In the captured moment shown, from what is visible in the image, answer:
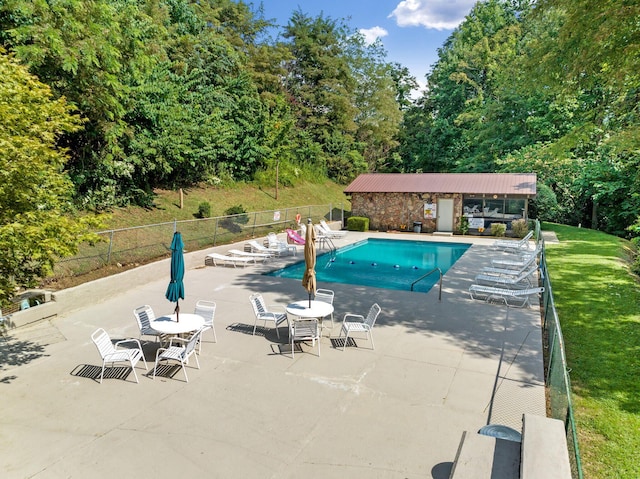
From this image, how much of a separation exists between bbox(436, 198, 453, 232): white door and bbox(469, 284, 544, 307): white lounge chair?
14821 millimetres

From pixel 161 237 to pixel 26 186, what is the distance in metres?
9.09

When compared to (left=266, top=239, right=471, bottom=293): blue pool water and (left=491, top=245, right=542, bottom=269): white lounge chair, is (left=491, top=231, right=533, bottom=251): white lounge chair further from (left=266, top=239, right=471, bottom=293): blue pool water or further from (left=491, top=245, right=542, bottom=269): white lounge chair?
(left=266, top=239, right=471, bottom=293): blue pool water

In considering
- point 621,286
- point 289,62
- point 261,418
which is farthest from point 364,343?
point 289,62


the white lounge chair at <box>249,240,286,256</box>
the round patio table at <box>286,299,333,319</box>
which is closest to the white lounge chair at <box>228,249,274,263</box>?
the white lounge chair at <box>249,240,286,256</box>

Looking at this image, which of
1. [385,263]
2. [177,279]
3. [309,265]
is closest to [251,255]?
[385,263]

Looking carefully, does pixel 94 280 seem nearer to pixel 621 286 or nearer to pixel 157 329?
pixel 157 329

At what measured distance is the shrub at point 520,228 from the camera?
23.4 metres

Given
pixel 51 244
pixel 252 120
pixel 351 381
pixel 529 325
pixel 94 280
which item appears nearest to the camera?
pixel 51 244

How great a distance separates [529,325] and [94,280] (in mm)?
10967

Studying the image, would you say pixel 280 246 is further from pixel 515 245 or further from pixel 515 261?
pixel 515 245

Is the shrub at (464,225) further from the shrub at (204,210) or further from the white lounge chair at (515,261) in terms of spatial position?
the shrub at (204,210)

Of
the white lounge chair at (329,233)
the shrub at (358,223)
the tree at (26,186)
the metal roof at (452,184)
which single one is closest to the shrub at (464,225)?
the metal roof at (452,184)

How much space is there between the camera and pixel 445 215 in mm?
25938

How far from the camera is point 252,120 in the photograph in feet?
87.7
